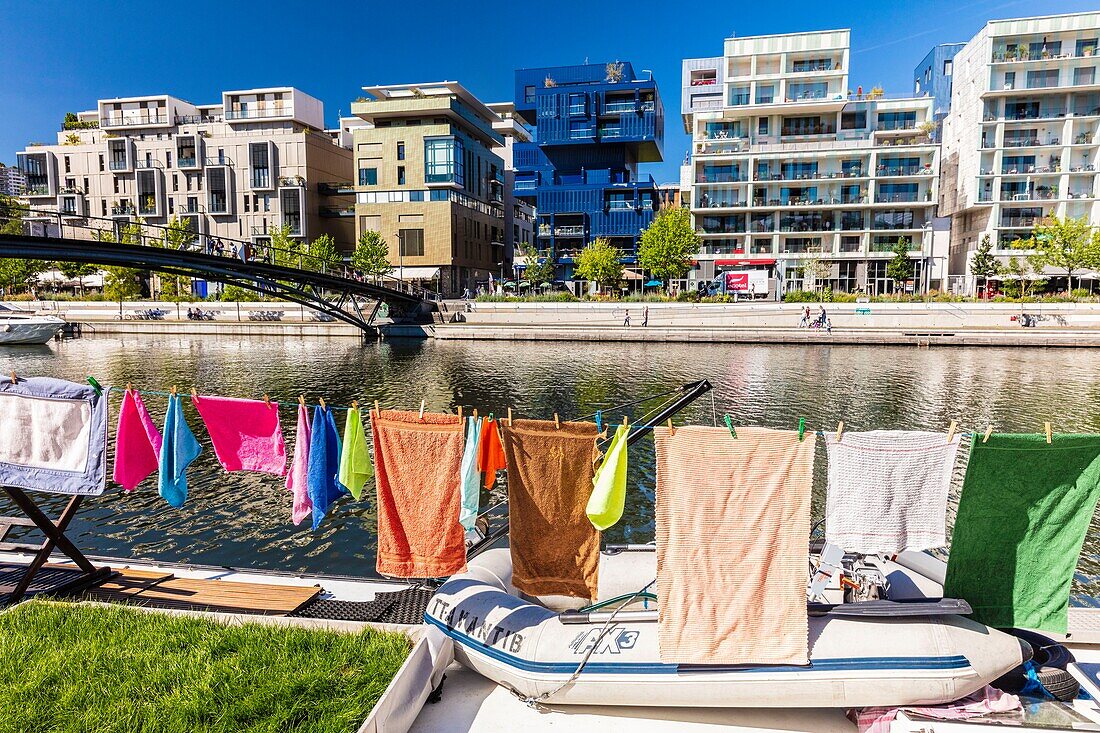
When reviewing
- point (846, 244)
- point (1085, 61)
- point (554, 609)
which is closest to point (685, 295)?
point (846, 244)

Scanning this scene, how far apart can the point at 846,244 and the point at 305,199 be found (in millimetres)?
64540

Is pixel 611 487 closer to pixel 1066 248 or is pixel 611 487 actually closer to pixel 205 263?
pixel 205 263

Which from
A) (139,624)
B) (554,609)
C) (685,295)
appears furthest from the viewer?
(685,295)

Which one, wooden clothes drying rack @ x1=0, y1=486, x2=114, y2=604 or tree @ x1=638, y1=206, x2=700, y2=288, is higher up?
tree @ x1=638, y1=206, x2=700, y2=288

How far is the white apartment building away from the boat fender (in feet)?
214

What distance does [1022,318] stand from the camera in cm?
4953

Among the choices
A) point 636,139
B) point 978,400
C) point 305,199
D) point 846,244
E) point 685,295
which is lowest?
point 978,400

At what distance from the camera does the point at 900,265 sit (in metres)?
65.9

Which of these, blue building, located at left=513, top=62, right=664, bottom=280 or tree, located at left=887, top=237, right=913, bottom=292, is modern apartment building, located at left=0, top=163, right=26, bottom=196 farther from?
tree, located at left=887, top=237, right=913, bottom=292

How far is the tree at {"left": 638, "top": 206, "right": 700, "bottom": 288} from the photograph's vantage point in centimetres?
6675

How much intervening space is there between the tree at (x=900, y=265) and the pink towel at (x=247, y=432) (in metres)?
69.9

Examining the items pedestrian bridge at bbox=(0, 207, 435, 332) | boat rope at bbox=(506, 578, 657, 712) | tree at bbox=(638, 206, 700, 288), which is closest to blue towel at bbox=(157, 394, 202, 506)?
boat rope at bbox=(506, 578, 657, 712)

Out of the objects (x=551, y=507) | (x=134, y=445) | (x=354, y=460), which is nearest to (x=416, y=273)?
(x=134, y=445)

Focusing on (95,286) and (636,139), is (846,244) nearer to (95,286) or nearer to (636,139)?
(636,139)
